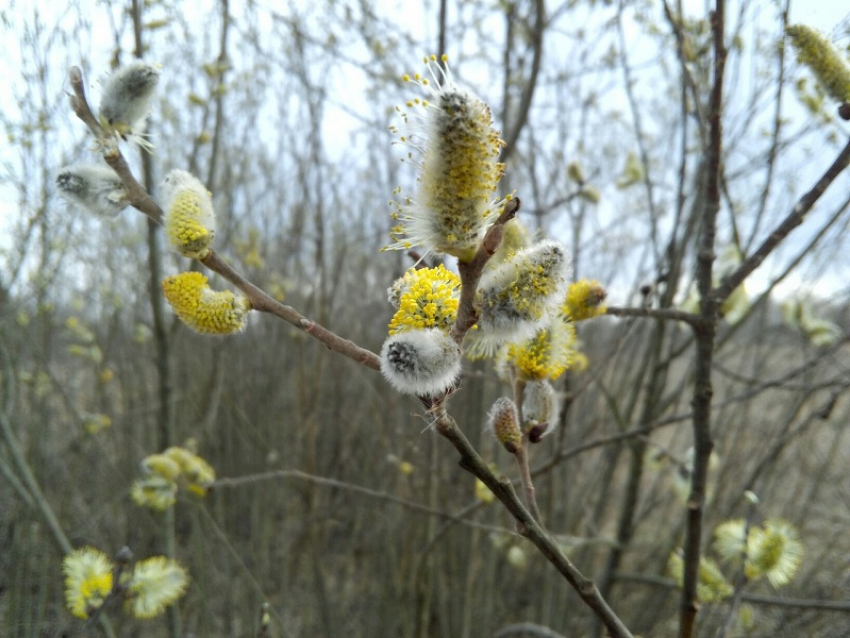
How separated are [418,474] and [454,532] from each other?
0.36 meters

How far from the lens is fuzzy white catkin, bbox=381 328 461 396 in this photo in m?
0.66

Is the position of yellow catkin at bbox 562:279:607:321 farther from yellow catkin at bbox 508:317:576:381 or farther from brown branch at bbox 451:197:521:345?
brown branch at bbox 451:197:521:345

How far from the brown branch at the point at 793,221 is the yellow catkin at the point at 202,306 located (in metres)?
0.84

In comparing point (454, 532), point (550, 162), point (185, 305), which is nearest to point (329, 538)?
point (454, 532)

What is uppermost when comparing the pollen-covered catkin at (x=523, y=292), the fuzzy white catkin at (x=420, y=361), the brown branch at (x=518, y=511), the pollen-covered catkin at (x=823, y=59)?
the pollen-covered catkin at (x=823, y=59)

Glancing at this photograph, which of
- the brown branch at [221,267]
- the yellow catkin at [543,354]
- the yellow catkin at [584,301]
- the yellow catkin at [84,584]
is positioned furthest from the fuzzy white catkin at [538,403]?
the yellow catkin at [84,584]

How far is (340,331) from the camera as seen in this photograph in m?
3.95

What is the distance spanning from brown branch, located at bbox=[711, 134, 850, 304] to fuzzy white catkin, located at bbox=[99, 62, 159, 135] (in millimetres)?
996

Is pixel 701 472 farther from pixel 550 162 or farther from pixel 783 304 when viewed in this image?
pixel 550 162

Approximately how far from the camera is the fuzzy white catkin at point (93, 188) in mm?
875

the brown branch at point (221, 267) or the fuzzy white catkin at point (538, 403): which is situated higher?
the brown branch at point (221, 267)

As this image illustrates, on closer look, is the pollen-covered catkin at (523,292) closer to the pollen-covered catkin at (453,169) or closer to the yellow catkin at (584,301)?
the pollen-covered catkin at (453,169)

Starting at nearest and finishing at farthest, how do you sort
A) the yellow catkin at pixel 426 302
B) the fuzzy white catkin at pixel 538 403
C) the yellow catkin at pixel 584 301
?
the yellow catkin at pixel 426 302
the fuzzy white catkin at pixel 538 403
the yellow catkin at pixel 584 301

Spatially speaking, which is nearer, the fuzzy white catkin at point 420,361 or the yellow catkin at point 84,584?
the fuzzy white catkin at point 420,361
